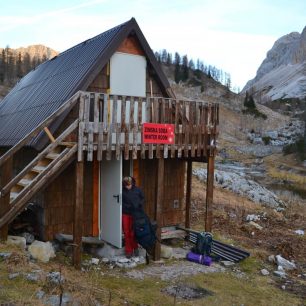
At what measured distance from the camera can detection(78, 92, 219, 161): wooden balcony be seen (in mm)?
8625

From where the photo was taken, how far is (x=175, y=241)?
11914 mm

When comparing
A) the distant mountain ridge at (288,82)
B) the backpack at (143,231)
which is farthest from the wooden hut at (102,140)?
the distant mountain ridge at (288,82)

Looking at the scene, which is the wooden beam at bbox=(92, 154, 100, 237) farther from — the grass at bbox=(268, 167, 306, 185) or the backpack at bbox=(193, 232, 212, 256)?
the grass at bbox=(268, 167, 306, 185)

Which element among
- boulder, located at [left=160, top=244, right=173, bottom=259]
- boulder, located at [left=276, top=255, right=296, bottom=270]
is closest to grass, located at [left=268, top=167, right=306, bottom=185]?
boulder, located at [left=276, top=255, right=296, bottom=270]

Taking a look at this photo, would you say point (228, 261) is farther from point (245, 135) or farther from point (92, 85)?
point (245, 135)

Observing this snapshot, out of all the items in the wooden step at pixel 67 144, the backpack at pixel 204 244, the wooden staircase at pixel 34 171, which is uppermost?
the wooden step at pixel 67 144

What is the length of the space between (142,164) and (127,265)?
311cm

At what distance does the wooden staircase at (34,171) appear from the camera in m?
7.77

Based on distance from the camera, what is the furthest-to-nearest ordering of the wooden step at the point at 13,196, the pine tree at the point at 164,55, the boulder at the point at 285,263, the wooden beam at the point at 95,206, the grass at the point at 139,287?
1. the pine tree at the point at 164,55
2. the boulder at the point at 285,263
3. the wooden beam at the point at 95,206
4. the wooden step at the point at 13,196
5. the grass at the point at 139,287

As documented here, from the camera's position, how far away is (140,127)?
9.38 meters

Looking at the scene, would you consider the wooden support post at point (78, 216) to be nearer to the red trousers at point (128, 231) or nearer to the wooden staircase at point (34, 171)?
the wooden staircase at point (34, 171)

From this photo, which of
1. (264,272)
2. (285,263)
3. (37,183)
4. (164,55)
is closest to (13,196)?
(37,183)

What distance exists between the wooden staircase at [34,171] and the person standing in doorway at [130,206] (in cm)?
168

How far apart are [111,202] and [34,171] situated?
2.22 metres
